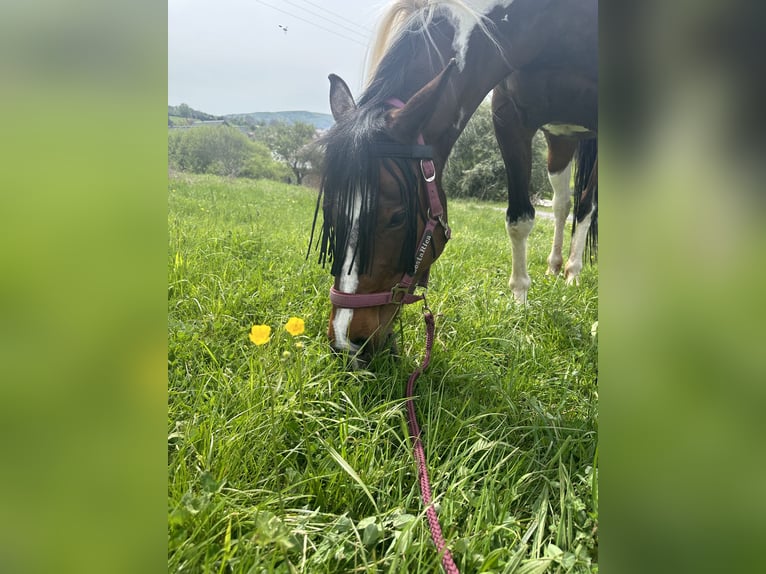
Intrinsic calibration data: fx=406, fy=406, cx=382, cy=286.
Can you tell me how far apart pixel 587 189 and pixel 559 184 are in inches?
19.8

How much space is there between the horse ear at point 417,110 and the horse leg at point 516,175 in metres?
1.46

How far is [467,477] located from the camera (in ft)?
3.71

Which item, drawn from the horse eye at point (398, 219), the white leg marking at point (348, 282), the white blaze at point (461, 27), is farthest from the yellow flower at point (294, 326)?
the white blaze at point (461, 27)

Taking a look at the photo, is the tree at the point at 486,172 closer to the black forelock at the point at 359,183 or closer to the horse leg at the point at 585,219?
the horse leg at the point at 585,219

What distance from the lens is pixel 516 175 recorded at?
3.31m

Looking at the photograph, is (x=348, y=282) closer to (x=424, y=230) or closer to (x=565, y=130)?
(x=424, y=230)

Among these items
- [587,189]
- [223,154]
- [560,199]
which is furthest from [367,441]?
[223,154]

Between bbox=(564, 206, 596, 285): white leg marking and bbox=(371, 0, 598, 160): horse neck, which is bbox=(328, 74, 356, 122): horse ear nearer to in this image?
bbox=(371, 0, 598, 160): horse neck

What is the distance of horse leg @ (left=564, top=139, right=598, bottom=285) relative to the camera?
386 cm

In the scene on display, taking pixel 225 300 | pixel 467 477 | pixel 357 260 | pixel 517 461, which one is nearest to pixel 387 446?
pixel 467 477
